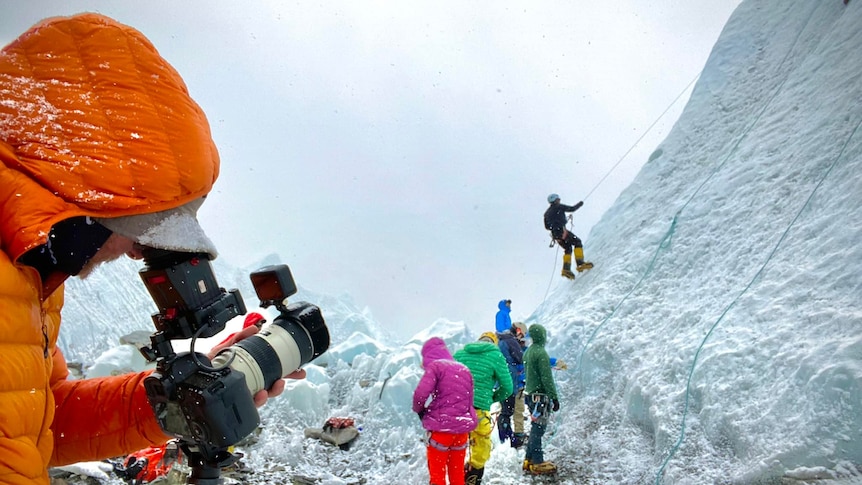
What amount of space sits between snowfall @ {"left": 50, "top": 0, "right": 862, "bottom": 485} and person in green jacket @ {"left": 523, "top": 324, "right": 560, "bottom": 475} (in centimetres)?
29

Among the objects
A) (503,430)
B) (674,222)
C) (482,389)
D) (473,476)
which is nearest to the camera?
(482,389)

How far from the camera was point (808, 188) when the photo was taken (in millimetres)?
6180

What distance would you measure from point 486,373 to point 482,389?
19 cm

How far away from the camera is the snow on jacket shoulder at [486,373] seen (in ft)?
17.7

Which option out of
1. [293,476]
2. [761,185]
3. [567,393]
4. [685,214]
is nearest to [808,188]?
[761,185]

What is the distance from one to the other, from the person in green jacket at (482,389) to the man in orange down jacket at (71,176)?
4615 millimetres

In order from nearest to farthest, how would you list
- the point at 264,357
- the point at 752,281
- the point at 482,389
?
the point at 264,357
the point at 482,389
the point at 752,281

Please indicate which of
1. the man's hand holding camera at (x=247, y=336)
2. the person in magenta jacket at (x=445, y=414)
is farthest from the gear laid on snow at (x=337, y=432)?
the man's hand holding camera at (x=247, y=336)

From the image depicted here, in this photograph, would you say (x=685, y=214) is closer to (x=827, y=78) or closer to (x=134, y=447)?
(x=827, y=78)

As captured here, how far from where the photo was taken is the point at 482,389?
17.7 feet

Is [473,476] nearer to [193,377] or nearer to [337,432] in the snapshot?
[337,432]

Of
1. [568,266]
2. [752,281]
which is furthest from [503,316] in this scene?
[752,281]

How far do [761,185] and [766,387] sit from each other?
3896 millimetres

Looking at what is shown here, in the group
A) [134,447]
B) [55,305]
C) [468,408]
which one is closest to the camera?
[55,305]
